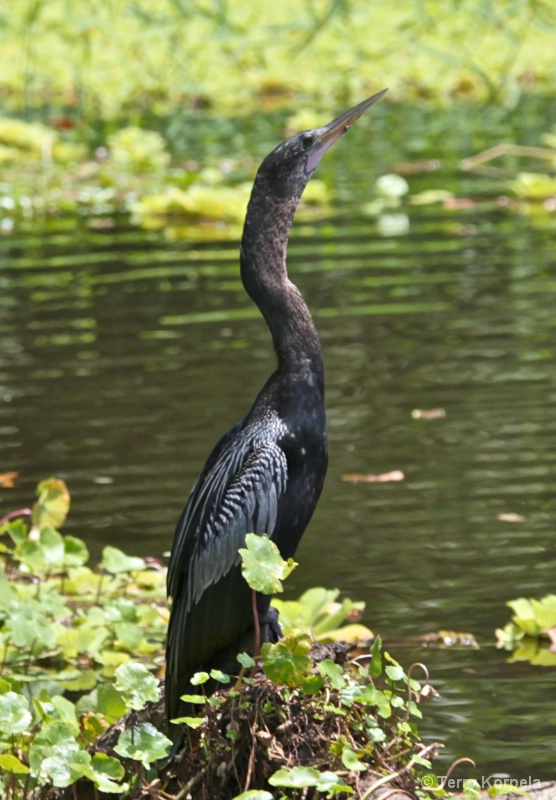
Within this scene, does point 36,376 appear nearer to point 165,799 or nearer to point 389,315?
point 389,315

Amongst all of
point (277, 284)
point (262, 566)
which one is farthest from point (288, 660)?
point (277, 284)

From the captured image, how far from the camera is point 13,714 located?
4137 mm

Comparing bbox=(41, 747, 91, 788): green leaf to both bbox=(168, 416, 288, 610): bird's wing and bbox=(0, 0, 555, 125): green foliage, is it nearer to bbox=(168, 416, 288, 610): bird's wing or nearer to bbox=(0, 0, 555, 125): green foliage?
bbox=(168, 416, 288, 610): bird's wing

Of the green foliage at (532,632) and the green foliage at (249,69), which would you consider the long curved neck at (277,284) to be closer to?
the green foliage at (532,632)

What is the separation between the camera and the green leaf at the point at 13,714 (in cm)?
411

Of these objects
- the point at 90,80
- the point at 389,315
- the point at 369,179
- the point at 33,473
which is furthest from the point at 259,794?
the point at 90,80

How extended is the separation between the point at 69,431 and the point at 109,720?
14.5 feet

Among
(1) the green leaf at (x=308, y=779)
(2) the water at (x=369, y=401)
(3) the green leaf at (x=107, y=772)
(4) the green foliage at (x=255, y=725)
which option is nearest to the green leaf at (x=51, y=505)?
(2) the water at (x=369, y=401)

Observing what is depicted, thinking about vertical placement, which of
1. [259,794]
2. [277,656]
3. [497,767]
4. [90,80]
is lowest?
[497,767]

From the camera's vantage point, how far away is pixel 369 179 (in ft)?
51.3

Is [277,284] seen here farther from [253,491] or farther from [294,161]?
[253,491]

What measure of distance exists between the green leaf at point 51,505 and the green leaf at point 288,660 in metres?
3.07

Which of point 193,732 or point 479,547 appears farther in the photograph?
point 479,547

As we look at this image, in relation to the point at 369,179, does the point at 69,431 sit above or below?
below
